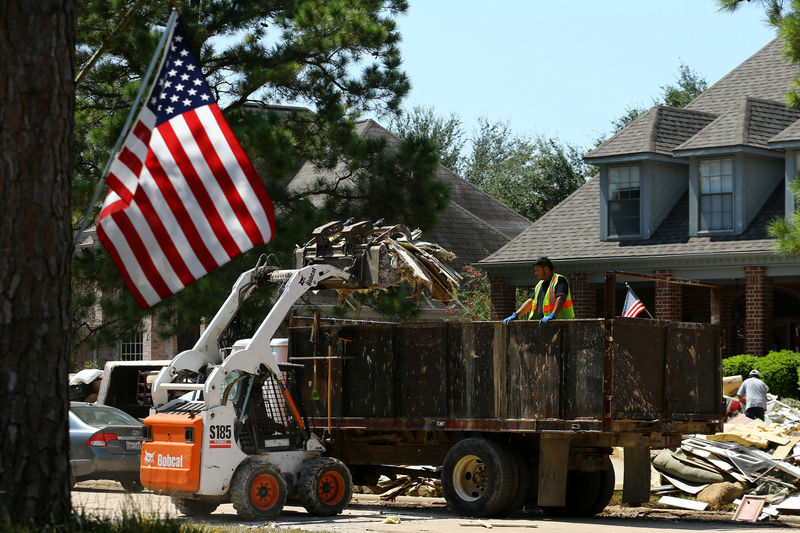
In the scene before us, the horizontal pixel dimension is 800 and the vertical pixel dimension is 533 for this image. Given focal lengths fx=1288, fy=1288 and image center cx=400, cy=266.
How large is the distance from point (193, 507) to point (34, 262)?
7817 millimetres

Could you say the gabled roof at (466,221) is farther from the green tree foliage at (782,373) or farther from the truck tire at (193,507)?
the truck tire at (193,507)

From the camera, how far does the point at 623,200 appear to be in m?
32.8

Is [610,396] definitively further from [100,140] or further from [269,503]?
[100,140]

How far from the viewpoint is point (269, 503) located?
1446cm

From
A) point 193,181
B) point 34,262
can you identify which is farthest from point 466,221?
point 34,262

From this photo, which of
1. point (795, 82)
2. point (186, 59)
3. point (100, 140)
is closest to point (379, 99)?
point (100, 140)

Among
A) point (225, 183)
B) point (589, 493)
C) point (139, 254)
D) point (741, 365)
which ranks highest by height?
point (225, 183)

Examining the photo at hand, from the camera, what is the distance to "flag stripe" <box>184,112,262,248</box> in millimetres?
11680

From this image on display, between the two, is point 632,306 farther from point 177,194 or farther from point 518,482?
point 177,194

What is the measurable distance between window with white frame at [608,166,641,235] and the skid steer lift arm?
1834 centimetres

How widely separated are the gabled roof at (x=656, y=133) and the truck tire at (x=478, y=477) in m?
17.9

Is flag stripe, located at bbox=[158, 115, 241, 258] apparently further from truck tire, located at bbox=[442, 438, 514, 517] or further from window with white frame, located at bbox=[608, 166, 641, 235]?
window with white frame, located at bbox=[608, 166, 641, 235]

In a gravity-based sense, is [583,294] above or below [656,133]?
below

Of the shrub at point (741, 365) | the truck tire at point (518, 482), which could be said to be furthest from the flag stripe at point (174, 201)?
the shrub at point (741, 365)
